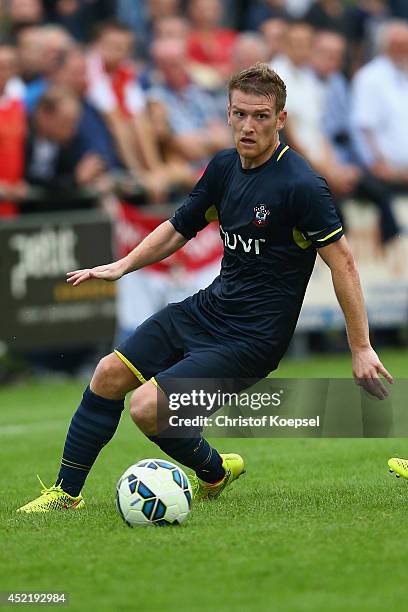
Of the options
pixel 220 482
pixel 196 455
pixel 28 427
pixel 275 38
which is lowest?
pixel 28 427

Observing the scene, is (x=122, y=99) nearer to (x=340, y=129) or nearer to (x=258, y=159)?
(x=340, y=129)

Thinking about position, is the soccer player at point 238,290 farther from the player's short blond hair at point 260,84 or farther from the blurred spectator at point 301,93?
the blurred spectator at point 301,93

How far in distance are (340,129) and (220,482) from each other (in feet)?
33.0

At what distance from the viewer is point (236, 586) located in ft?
16.6

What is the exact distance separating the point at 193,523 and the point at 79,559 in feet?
3.06

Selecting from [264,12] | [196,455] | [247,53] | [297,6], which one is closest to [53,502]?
[196,455]

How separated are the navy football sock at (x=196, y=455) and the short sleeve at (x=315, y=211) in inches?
50.1

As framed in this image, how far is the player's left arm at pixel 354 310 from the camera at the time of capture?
642cm

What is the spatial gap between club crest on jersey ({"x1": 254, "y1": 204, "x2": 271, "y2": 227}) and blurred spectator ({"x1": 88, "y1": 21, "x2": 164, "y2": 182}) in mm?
8009

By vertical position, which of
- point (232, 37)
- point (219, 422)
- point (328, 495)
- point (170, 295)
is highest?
point (232, 37)

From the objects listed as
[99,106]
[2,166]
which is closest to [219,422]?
[2,166]

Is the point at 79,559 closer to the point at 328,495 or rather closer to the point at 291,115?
the point at 328,495

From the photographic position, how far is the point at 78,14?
53.7 feet

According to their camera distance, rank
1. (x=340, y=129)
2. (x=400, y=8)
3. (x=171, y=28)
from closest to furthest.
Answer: (x=171, y=28) < (x=340, y=129) < (x=400, y=8)
